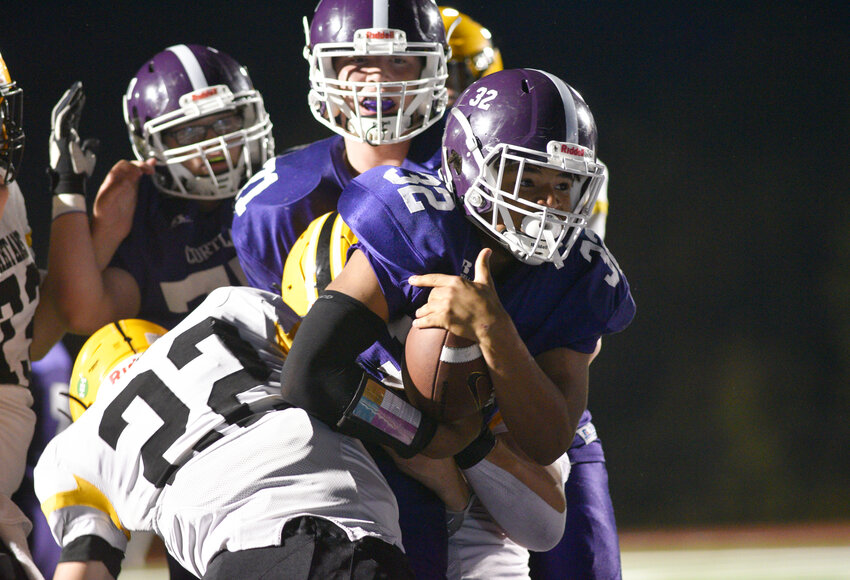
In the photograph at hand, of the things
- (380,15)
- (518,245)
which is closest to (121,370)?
(518,245)

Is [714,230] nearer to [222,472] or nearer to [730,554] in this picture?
[730,554]

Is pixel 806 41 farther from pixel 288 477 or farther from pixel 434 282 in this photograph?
pixel 288 477

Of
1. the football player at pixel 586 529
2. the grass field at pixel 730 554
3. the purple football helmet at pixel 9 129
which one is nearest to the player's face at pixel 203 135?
the purple football helmet at pixel 9 129

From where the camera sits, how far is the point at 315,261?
5.74 feet

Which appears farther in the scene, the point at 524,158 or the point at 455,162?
the point at 455,162

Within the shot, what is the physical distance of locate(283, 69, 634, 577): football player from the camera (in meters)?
1.37

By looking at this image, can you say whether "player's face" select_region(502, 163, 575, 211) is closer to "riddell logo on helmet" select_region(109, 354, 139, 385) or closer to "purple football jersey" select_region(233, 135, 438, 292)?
"purple football jersey" select_region(233, 135, 438, 292)

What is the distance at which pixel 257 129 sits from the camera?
2.39 m

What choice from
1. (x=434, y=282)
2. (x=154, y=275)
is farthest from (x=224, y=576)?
(x=154, y=275)

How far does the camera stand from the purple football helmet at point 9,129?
73.8 inches

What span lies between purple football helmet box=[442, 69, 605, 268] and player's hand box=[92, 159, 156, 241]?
1.08 m

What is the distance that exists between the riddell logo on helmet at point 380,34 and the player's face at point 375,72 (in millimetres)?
44

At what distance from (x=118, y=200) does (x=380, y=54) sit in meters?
0.79

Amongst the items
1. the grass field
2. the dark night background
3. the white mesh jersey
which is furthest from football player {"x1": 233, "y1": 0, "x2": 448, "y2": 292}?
the grass field
